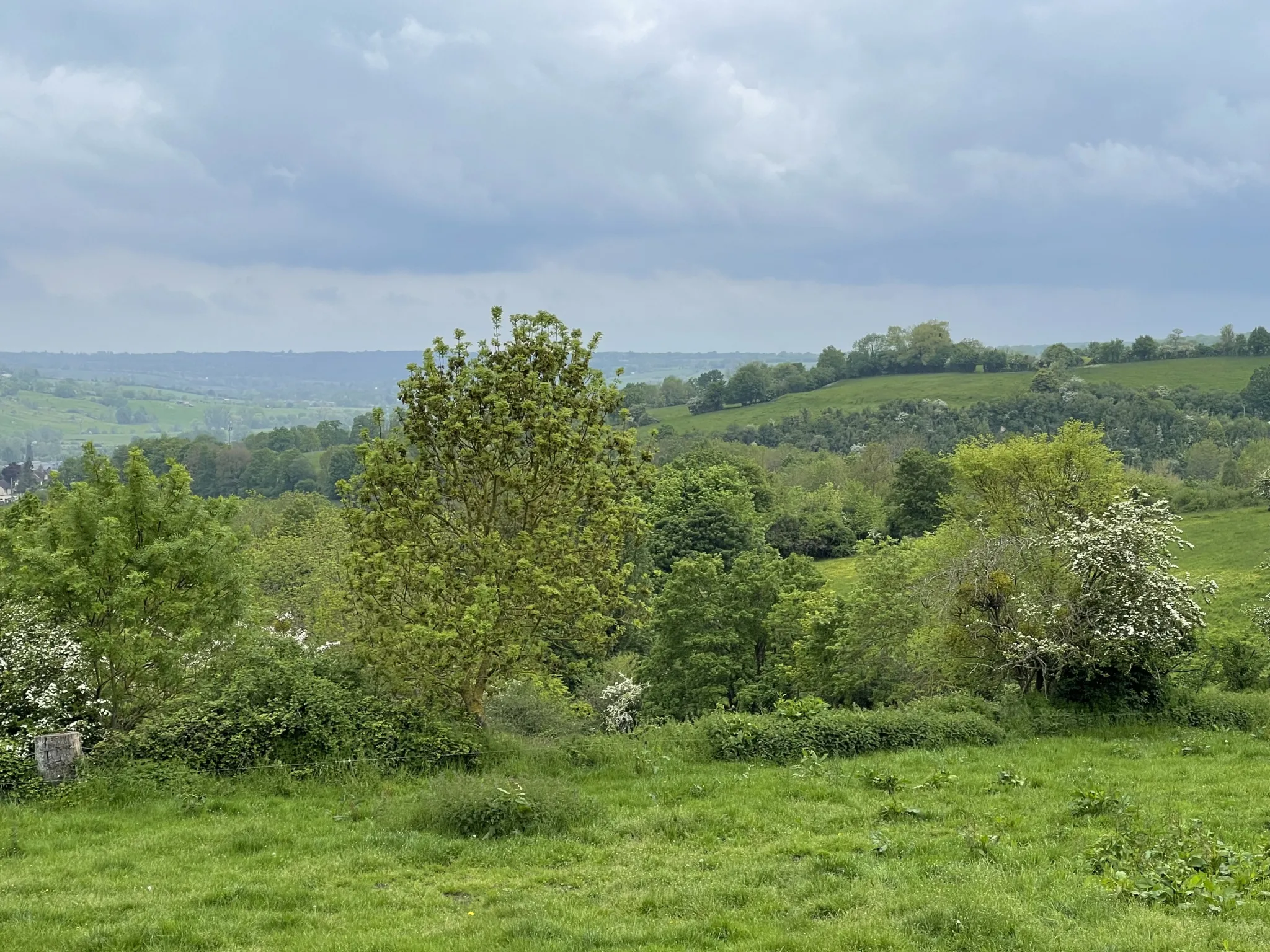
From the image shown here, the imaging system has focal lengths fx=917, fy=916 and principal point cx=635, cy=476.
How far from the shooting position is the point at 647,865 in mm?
11969

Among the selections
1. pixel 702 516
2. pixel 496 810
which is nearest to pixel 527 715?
pixel 496 810

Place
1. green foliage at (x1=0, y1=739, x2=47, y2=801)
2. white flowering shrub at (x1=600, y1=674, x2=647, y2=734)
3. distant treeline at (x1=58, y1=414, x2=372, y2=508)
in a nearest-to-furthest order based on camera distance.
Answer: green foliage at (x1=0, y1=739, x2=47, y2=801), white flowering shrub at (x1=600, y1=674, x2=647, y2=734), distant treeline at (x1=58, y1=414, x2=372, y2=508)

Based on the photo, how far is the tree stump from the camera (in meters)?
15.3

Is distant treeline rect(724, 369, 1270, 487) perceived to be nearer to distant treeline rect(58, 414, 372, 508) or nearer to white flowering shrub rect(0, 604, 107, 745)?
distant treeline rect(58, 414, 372, 508)

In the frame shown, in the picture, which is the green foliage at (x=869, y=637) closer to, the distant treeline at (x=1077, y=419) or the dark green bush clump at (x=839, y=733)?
the dark green bush clump at (x=839, y=733)

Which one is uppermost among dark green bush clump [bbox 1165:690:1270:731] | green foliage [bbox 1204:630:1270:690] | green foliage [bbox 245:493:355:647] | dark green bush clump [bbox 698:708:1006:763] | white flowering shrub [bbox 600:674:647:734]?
dark green bush clump [bbox 698:708:1006:763]

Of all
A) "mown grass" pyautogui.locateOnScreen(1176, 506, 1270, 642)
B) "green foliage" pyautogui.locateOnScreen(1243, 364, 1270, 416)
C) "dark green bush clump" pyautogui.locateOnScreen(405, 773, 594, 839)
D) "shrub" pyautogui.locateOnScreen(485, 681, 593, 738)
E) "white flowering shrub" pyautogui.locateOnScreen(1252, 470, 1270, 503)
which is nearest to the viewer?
"dark green bush clump" pyautogui.locateOnScreen(405, 773, 594, 839)

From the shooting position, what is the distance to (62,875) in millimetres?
11570

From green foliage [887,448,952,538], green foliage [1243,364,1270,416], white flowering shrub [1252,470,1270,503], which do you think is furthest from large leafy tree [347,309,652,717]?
green foliage [1243,364,1270,416]

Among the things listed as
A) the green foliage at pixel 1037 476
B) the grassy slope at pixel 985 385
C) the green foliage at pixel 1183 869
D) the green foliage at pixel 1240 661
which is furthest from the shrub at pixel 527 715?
the grassy slope at pixel 985 385

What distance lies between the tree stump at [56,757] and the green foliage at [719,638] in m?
24.3

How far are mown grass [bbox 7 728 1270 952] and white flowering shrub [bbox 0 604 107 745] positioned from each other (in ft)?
7.92

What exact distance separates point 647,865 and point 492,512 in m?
8.93

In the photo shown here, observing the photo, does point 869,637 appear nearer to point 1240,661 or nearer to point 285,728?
point 1240,661
